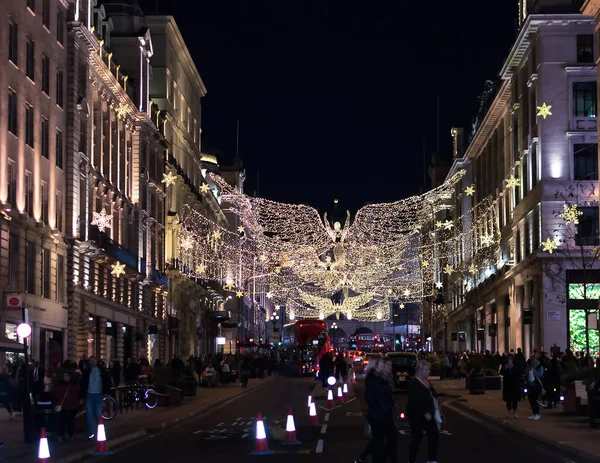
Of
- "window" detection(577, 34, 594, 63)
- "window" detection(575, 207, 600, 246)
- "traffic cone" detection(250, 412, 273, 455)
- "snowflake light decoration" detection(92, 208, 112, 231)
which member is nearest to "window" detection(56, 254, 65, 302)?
"snowflake light decoration" detection(92, 208, 112, 231)

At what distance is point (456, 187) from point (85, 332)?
6420 centimetres

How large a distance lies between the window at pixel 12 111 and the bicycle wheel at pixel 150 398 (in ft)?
34.3

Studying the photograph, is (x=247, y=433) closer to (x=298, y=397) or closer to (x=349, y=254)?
(x=298, y=397)

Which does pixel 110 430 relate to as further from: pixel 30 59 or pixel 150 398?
pixel 30 59

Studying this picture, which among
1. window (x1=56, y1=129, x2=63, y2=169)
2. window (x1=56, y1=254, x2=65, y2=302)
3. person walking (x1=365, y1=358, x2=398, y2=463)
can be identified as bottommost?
person walking (x1=365, y1=358, x2=398, y2=463)

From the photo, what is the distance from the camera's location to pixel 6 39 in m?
40.3

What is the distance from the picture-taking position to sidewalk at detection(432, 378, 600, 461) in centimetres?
2227

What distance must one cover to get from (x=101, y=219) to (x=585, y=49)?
26.4 meters

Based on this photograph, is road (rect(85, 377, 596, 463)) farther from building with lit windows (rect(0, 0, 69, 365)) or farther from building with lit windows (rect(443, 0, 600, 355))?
building with lit windows (rect(443, 0, 600, 355))

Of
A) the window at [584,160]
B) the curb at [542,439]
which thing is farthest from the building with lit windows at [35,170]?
the window at [584,160]

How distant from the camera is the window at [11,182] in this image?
41028mm

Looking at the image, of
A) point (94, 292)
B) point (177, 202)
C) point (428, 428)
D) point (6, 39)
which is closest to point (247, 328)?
point (177, 202)

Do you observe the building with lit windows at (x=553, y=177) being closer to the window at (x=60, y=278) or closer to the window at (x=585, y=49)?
the window at (x=585, y=49)

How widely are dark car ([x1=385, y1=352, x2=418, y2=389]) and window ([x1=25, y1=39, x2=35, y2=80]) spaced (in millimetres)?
19811
